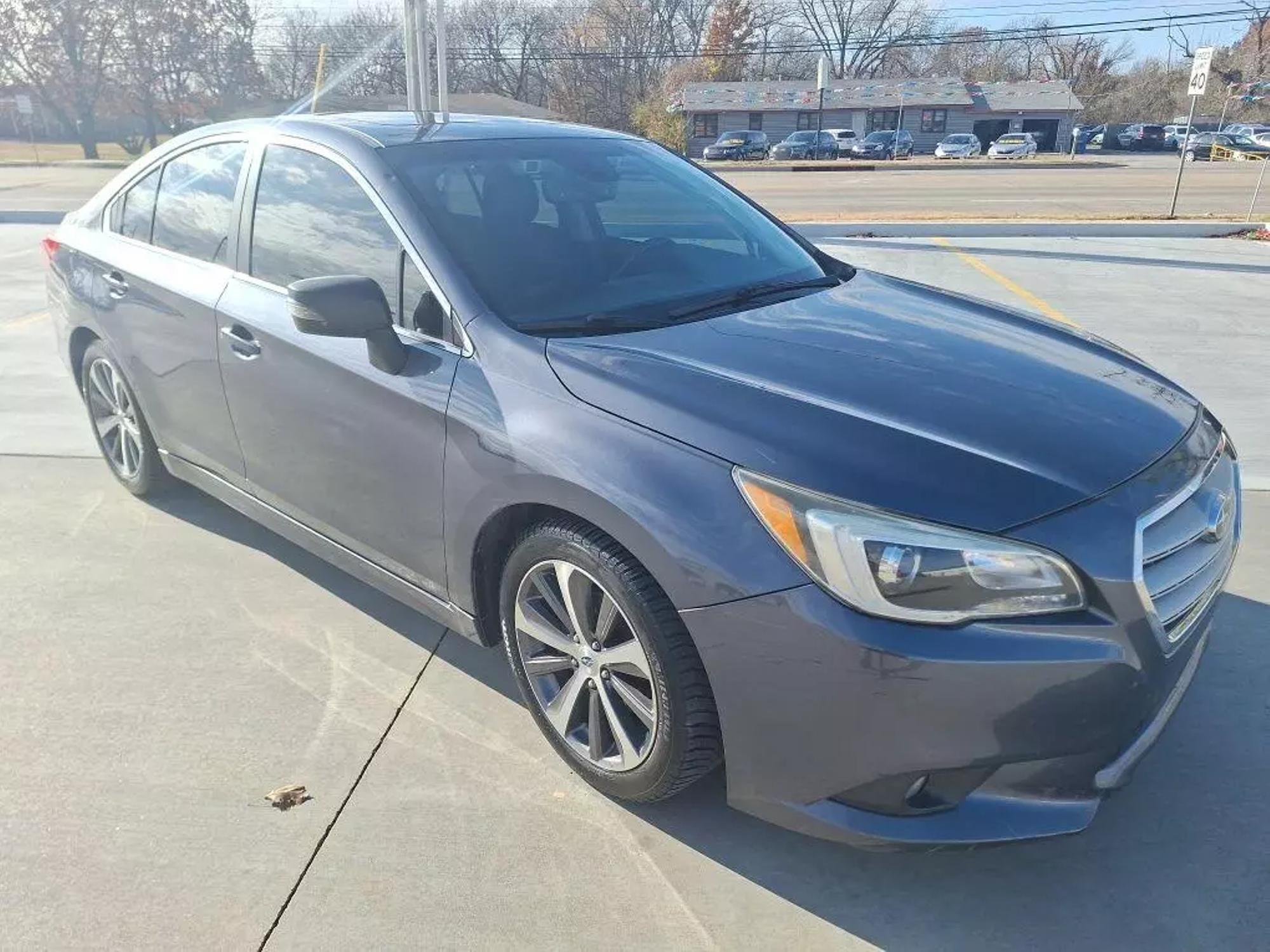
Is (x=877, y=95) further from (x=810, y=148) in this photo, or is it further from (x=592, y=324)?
(x=592, y=324)

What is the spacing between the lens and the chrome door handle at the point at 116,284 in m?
4.03

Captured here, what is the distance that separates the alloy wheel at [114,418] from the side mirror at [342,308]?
75.1 inches

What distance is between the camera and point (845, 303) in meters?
3.19

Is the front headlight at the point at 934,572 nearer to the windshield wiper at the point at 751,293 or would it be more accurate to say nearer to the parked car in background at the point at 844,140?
the windshield wiper at the point at 751,293

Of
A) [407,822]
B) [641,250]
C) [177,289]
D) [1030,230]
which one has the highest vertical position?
[641,250]

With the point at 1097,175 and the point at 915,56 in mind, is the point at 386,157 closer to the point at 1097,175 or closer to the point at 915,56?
the point at 1097,175

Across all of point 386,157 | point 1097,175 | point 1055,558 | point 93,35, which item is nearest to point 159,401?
point 386,157

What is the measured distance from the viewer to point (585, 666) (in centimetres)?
259

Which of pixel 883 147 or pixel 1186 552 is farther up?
pixel 883 147

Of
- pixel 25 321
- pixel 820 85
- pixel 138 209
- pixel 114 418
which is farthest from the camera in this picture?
pixel 820 85

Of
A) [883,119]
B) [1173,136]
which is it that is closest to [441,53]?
[1173,136]

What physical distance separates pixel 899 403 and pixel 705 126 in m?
65.2

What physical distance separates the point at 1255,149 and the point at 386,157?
5509 cm

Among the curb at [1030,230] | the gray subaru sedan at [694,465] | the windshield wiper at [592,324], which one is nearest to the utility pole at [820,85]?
the curb at [1030,230]
